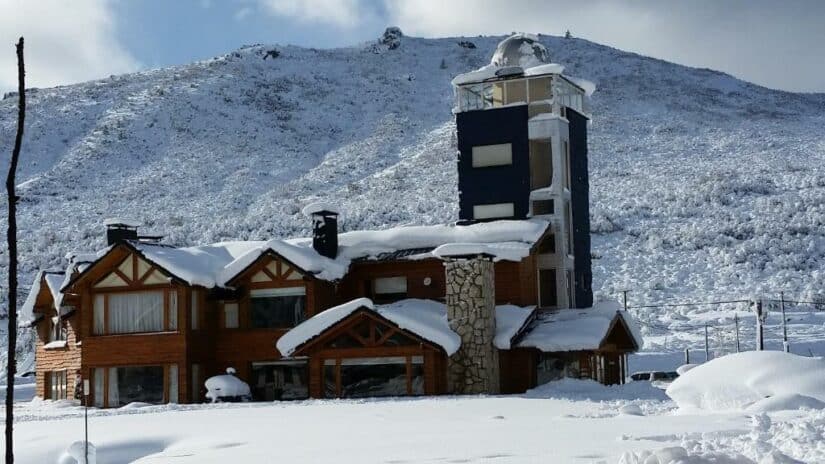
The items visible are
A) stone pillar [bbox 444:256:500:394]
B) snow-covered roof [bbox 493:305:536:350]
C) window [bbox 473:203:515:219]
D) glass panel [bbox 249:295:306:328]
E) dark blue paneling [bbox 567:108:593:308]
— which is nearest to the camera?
stone pillar [bbox 444:256:500:394]

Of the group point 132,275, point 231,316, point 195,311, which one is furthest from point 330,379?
point 132,275

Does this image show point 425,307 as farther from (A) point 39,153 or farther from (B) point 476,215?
(A) point 39,153

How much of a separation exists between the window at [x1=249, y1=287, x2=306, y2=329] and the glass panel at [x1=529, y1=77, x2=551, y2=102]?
10.3 m

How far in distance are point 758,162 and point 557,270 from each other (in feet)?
173

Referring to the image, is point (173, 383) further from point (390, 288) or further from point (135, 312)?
point (390, 288)

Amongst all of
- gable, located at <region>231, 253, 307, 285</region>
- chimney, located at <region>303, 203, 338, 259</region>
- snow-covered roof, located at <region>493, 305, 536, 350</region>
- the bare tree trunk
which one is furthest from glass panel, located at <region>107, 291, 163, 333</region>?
the bare tree trunk

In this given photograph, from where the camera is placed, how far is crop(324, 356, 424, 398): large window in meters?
29.9

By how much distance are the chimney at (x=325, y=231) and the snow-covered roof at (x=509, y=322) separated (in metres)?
5.35

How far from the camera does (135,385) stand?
33.3 m

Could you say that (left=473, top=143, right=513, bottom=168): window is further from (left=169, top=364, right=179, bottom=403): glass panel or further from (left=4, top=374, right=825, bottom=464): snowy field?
(left=169, top=364, right=179, bottom=403): glass panel

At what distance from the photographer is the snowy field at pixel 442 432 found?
12.9 m

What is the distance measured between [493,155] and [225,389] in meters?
11.6

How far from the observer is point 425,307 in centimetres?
3198

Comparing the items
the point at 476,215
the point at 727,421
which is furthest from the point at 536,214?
the point at 727,421
